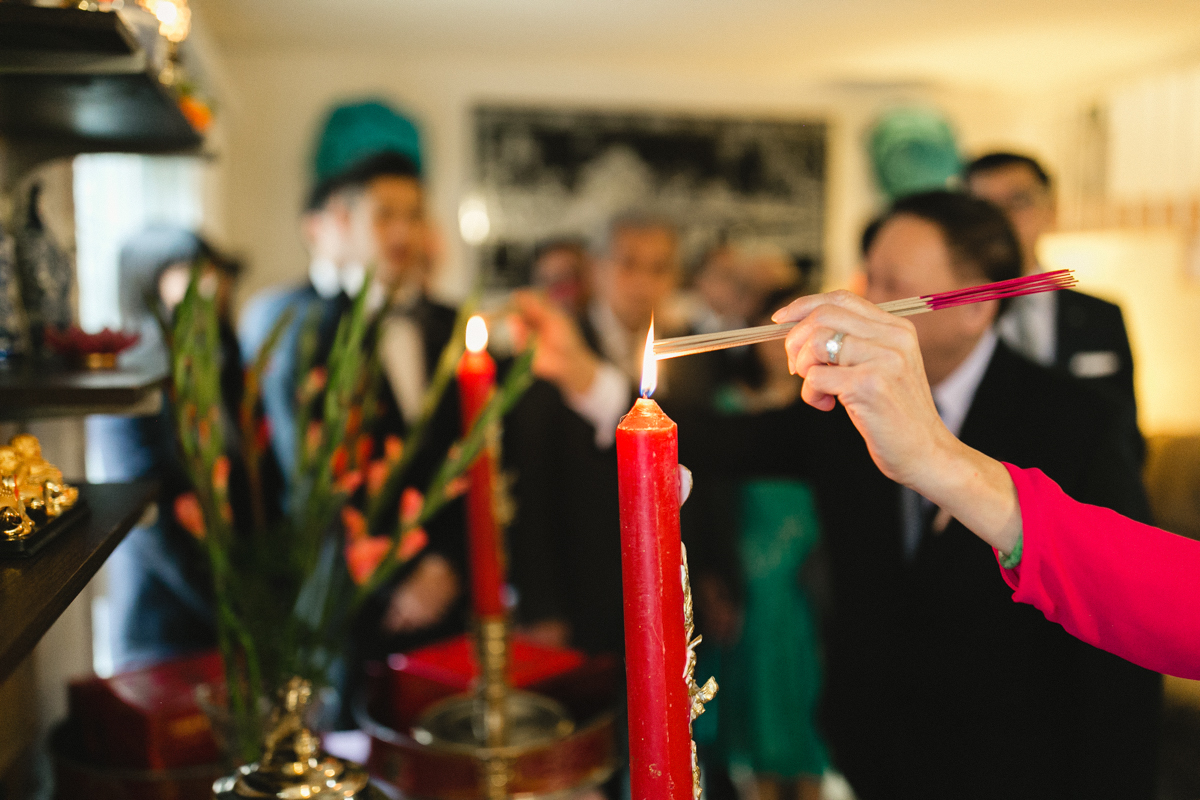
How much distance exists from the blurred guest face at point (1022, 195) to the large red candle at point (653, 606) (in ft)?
5.71

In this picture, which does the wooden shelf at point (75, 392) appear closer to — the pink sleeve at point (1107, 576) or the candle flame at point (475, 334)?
the candle flame at point (475, 334)

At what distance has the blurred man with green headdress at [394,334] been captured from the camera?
1.76 m

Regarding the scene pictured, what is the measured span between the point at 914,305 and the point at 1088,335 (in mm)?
1385

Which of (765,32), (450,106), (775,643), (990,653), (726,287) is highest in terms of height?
(765,32)

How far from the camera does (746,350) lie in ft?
7.96

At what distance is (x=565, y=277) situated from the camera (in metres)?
3.29

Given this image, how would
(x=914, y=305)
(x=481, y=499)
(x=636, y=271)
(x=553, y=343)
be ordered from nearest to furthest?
(x=914, y=305), (x=481, y=499), (x=553, y=343), (x=636, y=271)

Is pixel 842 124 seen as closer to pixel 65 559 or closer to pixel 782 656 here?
pixel 782 656

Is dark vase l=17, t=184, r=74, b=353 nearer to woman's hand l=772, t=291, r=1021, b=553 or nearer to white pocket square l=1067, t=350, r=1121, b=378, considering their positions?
woman's hand l=772, t=291, r=1021, b=553

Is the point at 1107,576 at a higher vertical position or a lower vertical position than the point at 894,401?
lower

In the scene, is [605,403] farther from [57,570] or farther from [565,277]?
[565,277]

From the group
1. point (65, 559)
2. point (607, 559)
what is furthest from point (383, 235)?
point (65, 559)

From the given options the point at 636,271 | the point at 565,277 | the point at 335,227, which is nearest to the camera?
the point at 335,227

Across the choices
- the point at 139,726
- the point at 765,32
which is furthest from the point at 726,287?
the point at 139,726
